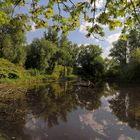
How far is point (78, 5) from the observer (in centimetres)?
525

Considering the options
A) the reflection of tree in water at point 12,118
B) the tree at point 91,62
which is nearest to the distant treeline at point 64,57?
the tree at point 91,62

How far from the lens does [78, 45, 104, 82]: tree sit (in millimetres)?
69312

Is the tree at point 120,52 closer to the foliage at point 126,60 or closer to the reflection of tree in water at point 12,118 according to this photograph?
the foliage at point 126,60

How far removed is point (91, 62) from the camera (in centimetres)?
7075

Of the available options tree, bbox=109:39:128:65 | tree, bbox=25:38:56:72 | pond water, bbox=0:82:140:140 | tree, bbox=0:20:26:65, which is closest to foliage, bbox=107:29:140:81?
tree, bbox=109:39:128:65

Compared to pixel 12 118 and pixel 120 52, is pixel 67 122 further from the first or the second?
pixel 120 52

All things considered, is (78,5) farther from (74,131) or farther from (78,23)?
(74,131)

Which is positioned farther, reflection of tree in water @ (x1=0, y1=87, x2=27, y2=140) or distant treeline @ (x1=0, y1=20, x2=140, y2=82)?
distant treeline @ (x1=0, y1=20, x2=140, y2=82)

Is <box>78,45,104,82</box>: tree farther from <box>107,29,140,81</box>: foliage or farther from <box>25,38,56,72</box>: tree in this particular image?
<box>25,38,56,72</box>: tree

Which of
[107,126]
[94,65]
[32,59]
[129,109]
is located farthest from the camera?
[94,65]

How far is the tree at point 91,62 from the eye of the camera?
69312 mm

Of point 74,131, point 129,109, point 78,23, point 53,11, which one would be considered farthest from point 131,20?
point 129,109

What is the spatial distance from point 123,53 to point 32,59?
A: 26.7 metres

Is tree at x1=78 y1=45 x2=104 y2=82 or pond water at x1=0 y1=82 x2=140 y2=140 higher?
tree at x1=78 y1=45 x2=104 y2=82
